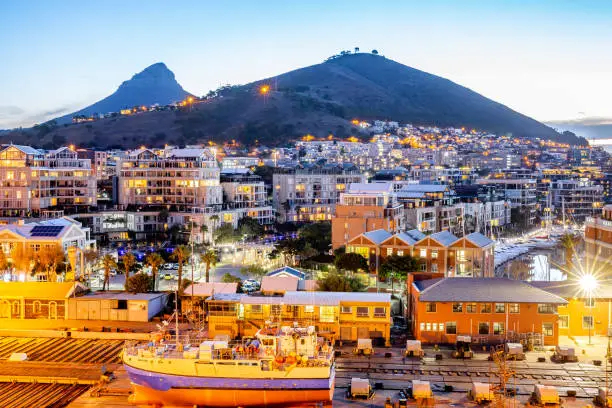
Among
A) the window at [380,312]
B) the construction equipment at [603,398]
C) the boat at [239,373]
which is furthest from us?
the window at [380,312]

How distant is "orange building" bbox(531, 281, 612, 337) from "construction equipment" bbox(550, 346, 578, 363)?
4.07 m

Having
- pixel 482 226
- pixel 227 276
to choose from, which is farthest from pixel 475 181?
pixel 227 276

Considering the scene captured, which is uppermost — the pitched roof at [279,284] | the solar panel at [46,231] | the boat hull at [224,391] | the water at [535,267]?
the solar panel at [46,231]

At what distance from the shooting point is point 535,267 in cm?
7125

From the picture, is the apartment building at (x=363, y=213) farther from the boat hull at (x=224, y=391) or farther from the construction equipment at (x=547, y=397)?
the construction equipment at (x=547, y=397)

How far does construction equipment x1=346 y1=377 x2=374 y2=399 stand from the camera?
26.4m

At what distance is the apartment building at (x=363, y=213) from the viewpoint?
6100 centimetres

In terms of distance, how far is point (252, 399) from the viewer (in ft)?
87.6

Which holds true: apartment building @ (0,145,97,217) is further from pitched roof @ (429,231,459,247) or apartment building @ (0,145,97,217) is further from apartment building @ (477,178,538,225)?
apartment building @ (477,178,538,225)

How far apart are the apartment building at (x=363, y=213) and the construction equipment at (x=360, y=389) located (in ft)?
110

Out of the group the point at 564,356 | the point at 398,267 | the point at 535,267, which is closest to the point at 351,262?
the point at 398,267

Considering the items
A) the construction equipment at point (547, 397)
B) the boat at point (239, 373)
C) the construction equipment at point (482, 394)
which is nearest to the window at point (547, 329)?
the construction equipment at point (547, 397)

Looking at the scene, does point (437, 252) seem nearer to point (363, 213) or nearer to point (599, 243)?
point (363, 213)

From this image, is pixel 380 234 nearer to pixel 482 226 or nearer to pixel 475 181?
pixel 482 226
